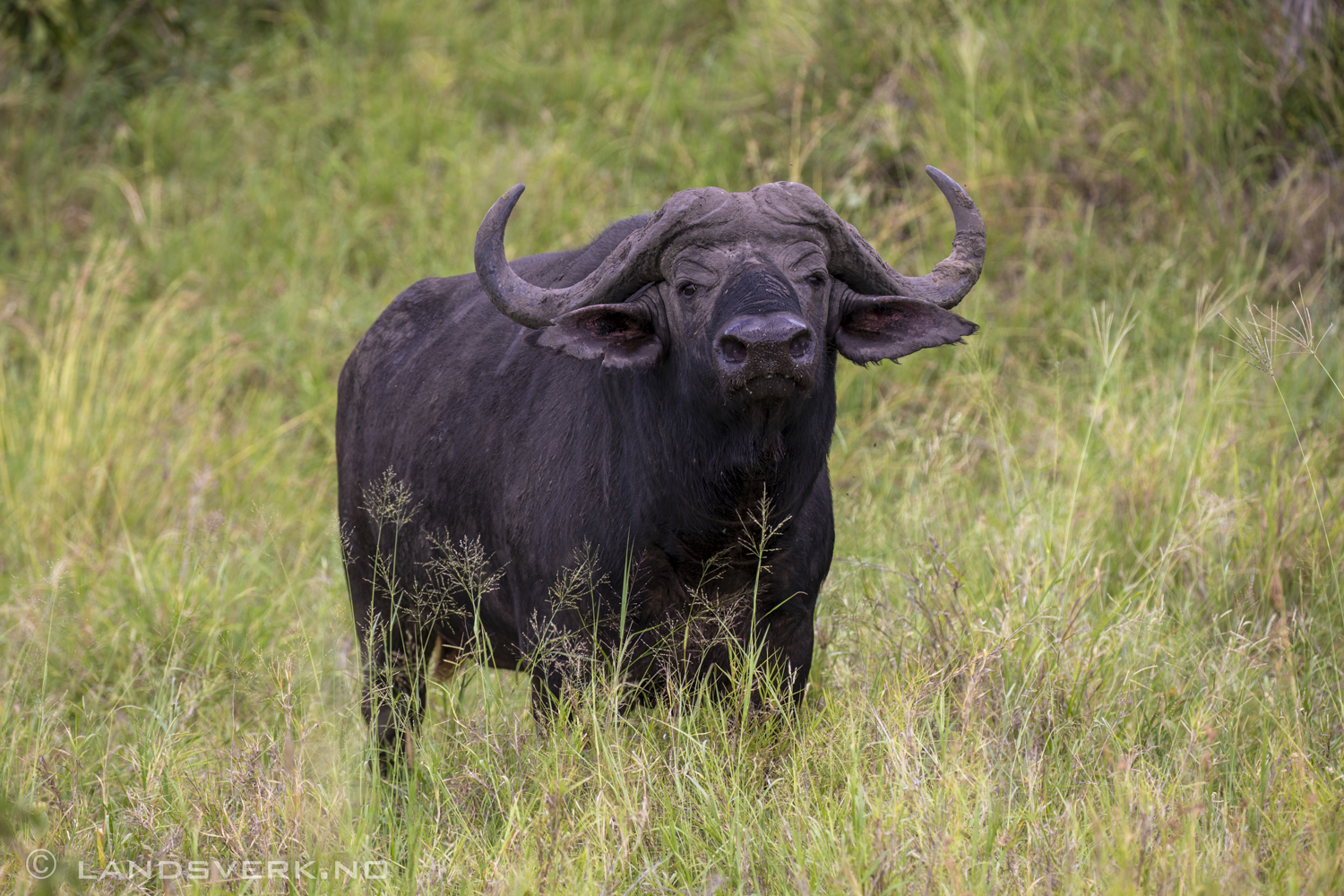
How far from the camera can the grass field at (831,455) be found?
299cm

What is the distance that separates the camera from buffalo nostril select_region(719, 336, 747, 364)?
304 centimetres

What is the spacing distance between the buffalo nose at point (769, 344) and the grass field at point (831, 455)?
3.04 feet

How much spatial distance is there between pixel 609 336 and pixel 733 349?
0.52m

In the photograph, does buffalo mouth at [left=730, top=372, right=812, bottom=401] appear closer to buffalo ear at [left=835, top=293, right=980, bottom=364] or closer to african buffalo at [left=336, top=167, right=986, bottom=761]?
african buffalo at [left=336, top=167, right=986, bottom=761]

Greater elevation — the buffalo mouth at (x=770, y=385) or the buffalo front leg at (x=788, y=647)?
the buffalo mouth at (x=770, y=385)

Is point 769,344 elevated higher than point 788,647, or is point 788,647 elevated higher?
point 769,344

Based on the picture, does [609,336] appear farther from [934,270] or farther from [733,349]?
[934,270]

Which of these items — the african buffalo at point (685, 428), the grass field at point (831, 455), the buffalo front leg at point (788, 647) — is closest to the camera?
the grass field at point (831, 455)

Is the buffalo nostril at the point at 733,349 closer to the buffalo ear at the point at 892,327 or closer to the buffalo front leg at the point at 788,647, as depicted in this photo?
the buffalo ear at the point at 892,327

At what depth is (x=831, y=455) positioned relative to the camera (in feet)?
20.0

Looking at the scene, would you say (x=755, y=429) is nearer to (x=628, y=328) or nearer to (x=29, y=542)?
(x=628, y=328)

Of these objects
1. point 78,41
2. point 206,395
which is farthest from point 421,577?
point 78,41

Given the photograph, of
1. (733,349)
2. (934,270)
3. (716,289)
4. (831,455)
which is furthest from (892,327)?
(831,455)

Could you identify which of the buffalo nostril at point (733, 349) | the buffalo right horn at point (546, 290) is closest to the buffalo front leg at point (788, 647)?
the buffalo nostril at point (733, 349)
